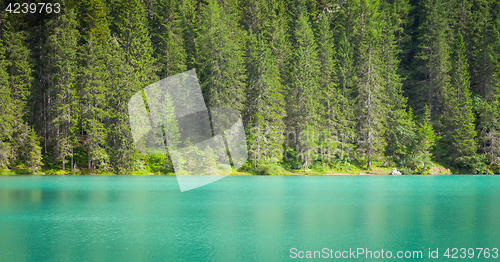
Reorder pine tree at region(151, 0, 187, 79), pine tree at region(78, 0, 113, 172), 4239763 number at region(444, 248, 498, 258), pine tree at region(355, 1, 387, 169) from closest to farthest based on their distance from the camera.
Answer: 4239763 number at region(444, 248, 498, 258) < pine tree at region(78, 0, 113, 172) < pine tree at region(151, 0, 187, 79) < pine tree at region(355, 1, 387, 169)

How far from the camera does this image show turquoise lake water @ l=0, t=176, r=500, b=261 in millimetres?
13508

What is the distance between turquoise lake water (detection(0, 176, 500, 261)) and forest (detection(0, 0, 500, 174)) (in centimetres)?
1846

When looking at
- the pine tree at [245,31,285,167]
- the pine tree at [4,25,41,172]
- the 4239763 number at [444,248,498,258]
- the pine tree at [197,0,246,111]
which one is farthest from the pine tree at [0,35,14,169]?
the 4239763 number at [444,248,498,258]

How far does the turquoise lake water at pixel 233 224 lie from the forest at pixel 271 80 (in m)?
18.5

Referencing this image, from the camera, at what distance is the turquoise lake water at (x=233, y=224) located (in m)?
13.5

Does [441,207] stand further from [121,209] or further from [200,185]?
[200,185]

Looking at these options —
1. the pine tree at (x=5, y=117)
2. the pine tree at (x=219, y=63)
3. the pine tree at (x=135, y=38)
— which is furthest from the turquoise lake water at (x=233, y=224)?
the pine tree at (x=135, y=38)

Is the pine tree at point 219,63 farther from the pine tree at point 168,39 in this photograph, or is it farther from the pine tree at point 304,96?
the pine tree at point 304,96

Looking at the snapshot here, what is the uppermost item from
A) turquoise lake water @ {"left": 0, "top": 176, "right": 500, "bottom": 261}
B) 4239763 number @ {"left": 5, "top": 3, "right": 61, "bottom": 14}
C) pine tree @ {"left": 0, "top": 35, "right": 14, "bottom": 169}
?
4239763 number @ {"left": 5, "top": 3, "right": 61, "bottom": 14}

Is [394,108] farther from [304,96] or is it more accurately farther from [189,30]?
[189,30]

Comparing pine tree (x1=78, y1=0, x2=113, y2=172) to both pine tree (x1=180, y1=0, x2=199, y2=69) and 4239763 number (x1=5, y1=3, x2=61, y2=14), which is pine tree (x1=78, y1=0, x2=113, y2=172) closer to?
4239763 number (x1=5, y1=3, x2=61, y2=14)

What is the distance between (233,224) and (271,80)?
1368 inches

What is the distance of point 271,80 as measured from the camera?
50.8m

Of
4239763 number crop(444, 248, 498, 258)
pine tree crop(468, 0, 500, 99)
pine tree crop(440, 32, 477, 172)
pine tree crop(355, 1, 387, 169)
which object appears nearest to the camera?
4239763 number crop(444, 248, 498, 258)
